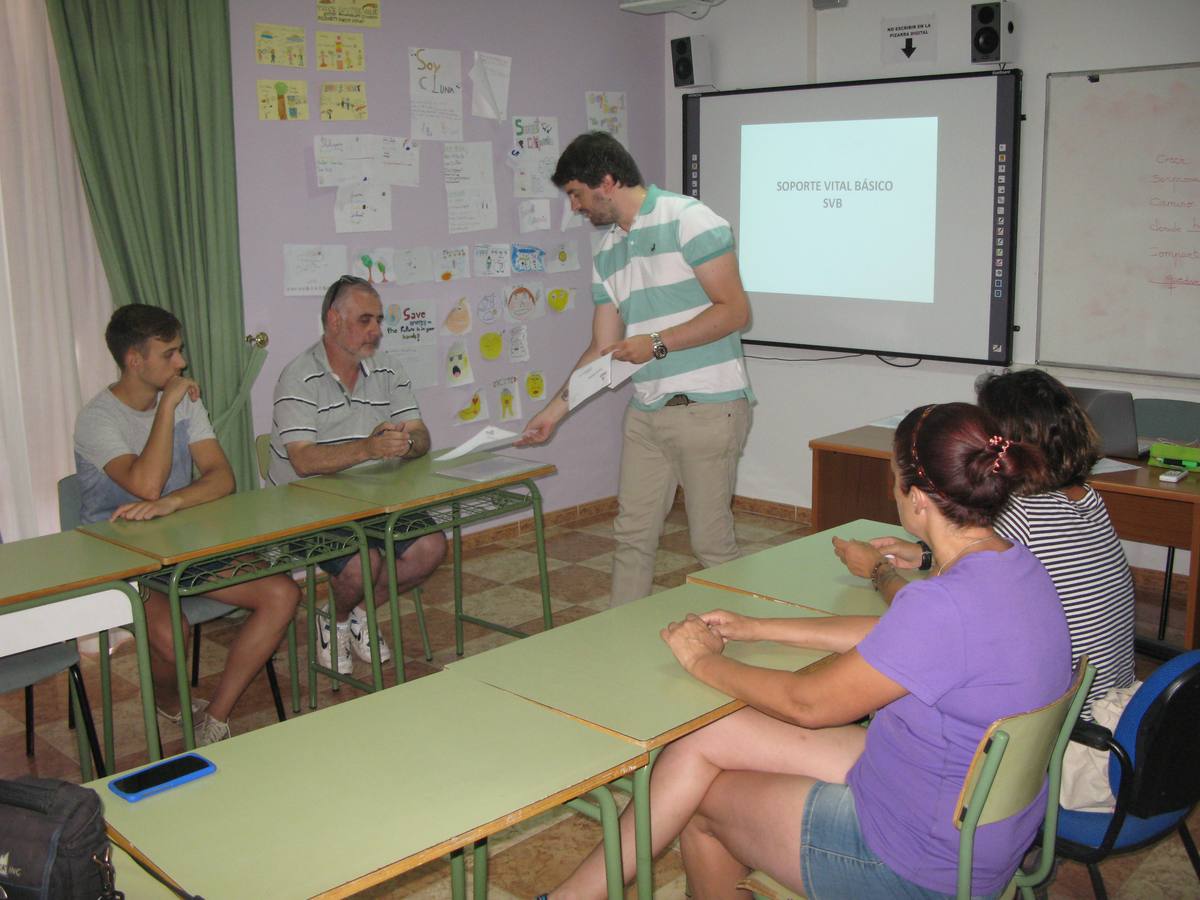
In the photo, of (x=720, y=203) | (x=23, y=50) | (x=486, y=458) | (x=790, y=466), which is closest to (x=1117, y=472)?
(x=486, y=458)

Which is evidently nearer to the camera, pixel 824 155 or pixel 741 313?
pixel 741 313

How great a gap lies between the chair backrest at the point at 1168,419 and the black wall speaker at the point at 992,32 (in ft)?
5.33

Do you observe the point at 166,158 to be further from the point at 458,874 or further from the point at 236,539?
the point at 458,874

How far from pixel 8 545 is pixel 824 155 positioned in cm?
393

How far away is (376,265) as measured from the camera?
15.9 ft

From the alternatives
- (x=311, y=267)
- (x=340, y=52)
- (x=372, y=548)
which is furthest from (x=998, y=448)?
(x=340, y=52)

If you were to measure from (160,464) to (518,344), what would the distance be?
2455mm

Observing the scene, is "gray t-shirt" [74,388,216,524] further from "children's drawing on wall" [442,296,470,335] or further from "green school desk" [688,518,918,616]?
"children's drawing on wall" [442,296,470,335]

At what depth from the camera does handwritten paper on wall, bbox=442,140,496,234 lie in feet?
16.8

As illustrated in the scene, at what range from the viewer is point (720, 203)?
5855 mm

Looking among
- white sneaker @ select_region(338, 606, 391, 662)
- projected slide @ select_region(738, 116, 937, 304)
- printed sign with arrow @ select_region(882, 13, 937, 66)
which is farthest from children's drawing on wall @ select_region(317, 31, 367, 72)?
printed sign with arrow @ select_region(882, 13, 937, 66)

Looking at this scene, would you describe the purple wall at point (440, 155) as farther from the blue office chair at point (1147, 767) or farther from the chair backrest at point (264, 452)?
the blue office chair at point (1147, 767)

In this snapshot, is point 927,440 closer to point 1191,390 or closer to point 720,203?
point 1191,390

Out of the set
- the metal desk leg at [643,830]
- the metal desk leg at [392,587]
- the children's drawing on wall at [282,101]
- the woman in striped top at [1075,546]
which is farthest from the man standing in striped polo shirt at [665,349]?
the metal desk leg at [643,830]
